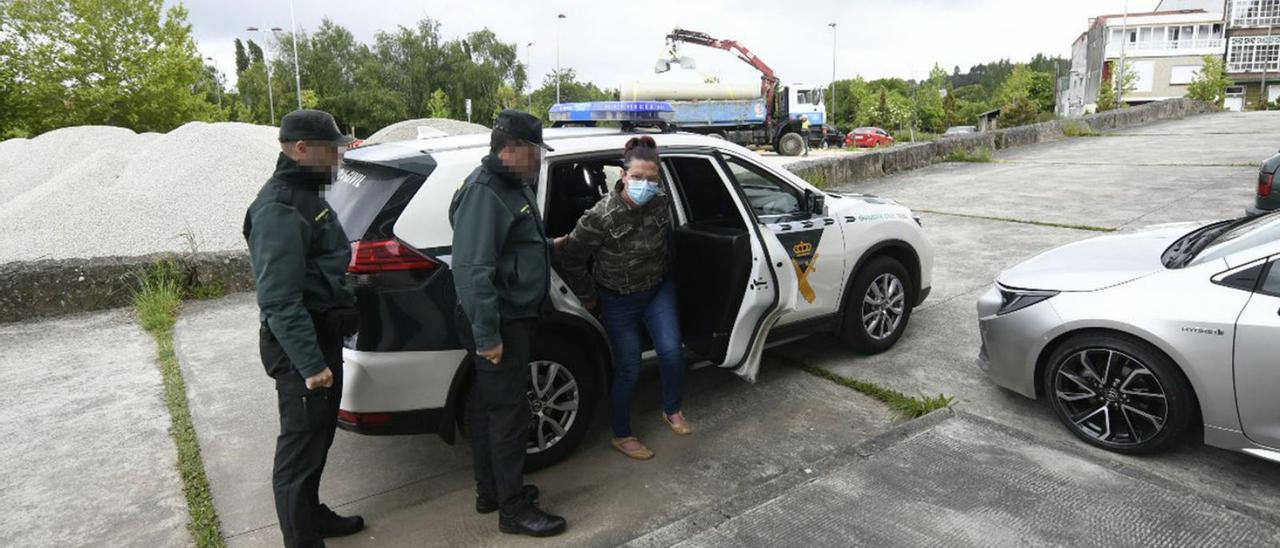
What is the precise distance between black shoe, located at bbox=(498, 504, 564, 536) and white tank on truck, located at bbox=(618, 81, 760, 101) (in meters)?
29.0

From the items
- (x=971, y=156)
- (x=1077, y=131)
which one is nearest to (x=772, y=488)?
(x=971, y=156)

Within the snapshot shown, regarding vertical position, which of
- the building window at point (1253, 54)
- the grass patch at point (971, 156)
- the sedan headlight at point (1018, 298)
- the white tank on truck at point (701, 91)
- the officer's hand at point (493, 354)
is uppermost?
the building window at point (1253, 54)

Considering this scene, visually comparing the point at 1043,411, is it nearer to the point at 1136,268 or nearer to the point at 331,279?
the point at 1136,268

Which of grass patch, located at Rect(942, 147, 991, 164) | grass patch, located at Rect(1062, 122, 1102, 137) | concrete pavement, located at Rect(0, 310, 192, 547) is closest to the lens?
concrete pavement, located at Rect(0, 310, 192, 547)

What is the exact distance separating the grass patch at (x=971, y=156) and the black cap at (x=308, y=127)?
15633 mm

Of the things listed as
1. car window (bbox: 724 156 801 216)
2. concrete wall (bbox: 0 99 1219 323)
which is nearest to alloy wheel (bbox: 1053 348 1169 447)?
car window (bbox: 724 156 801 216)

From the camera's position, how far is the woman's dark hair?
11.9ft

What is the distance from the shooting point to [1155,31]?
7400 centimetres

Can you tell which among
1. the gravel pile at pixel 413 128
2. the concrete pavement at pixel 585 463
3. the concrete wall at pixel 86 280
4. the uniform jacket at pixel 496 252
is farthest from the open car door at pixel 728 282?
the gravel pile at pixel 413 128

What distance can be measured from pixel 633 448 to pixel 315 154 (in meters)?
2.07

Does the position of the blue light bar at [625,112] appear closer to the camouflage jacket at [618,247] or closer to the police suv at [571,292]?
the police suv at [571,292]

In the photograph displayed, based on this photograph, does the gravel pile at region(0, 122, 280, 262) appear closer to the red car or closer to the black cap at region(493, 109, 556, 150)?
the black cap at region(493, 109, 556, 150)

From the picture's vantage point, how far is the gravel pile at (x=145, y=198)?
28.6ft

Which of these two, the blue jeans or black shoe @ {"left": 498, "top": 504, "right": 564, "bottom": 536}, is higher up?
the blue jeans
